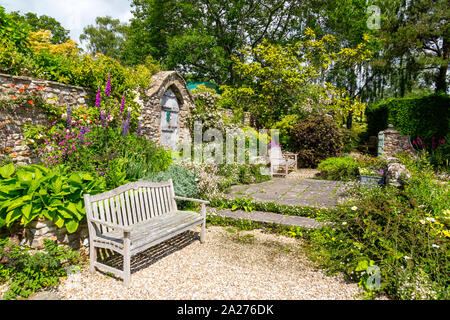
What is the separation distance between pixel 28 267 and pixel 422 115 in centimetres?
1504

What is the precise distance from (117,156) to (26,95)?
6.80ft

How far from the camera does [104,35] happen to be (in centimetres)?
3188

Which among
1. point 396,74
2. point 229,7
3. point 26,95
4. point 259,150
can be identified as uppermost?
point 229,7

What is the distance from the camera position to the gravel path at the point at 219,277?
2.72 meters

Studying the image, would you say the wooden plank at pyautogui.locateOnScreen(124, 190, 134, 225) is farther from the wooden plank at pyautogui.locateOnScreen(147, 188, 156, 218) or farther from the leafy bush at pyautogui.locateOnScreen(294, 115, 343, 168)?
the leafy bush at pyautogui.locateOnScreen(294, 115, 343, 168)

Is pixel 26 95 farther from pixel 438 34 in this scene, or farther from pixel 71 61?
pixel 438 34

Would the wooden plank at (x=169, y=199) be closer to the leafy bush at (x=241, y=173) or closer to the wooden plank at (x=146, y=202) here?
the wooden plank at (x=146, y=202)

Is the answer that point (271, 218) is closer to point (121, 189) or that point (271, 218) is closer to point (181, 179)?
point (181, 179)

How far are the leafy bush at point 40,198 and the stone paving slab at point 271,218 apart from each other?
108 inches

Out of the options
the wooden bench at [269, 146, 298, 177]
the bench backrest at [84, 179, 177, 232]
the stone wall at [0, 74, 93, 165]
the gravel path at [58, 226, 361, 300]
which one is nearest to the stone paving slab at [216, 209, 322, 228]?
→ the gravel path at [58, 226, 361, 300]

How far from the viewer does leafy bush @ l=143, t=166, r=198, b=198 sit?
5180 mm

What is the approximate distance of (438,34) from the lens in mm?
12680

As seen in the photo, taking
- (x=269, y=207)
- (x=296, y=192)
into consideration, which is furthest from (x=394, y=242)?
(x=296, y=192)
